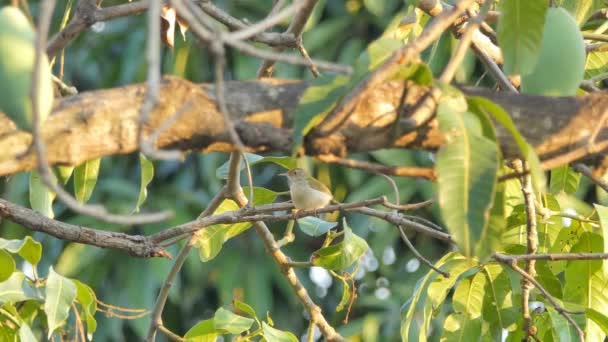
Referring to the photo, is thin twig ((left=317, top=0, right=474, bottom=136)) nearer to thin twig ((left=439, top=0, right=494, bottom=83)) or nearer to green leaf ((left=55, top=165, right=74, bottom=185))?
thin twig ((left=439, top=0, right=494, bottom=83))

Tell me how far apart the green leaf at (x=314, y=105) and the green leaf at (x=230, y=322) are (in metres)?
0.83

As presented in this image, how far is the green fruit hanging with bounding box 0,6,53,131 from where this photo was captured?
996 mm

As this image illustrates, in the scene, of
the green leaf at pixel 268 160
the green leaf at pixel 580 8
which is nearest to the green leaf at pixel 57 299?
the green leaf at pixel 268 160

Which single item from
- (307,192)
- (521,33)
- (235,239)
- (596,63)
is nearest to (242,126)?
(521,33)

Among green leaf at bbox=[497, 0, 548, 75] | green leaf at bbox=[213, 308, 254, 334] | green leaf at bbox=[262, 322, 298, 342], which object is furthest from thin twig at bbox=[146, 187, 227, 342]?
green leaf at bbox=[497, 0, 548, 75]

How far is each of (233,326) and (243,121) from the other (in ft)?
2.67

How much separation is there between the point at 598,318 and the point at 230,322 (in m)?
0.65

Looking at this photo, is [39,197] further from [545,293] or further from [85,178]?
[545,293]

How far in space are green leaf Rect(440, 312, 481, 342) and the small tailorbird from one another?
99 centimetres

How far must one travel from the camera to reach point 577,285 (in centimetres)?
195

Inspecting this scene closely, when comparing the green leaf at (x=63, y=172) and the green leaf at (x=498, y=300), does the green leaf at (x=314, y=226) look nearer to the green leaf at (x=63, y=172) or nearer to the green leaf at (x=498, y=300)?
the green leaf at (x=498, y=300)

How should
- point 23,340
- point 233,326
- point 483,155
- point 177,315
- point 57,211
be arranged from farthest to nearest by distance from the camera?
1. point 177,315
2. point 57,211
3. point 233,326
4. point 23,340
5. point 483,155

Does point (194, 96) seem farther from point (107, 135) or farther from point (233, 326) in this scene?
point (233, 326)

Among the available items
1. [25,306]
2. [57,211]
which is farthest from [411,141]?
[57,211]
